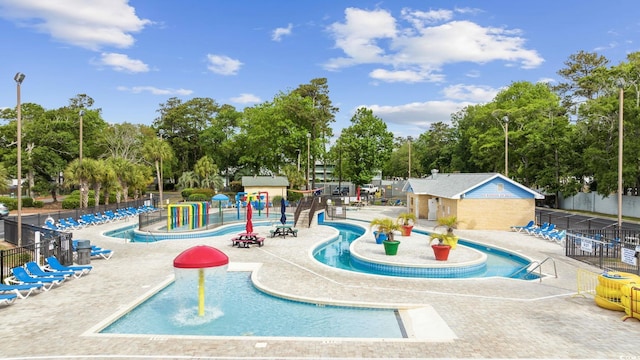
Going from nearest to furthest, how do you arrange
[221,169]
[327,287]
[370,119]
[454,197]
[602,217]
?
1. [327,287]
2. [454,197]
3. [602,217]
4. [370,119]
5. [221,169]

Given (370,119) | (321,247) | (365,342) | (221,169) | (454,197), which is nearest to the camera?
(365,342)

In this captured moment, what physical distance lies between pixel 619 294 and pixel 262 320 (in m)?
9.62

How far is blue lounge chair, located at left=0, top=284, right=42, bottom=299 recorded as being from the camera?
11773 mm

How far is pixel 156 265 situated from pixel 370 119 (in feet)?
149

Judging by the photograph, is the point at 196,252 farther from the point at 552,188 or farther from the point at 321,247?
the point at 552,188

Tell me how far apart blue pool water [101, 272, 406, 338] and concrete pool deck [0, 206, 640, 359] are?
45 cm

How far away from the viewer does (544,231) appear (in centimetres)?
2469

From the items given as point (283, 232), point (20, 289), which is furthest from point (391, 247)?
point (20, 289)

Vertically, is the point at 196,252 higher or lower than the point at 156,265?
higher

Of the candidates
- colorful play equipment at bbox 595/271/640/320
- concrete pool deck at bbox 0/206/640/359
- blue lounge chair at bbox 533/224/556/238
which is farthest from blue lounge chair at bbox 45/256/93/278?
blue lounge chair at bbox 533/224/556/238

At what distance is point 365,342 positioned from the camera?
8.73m

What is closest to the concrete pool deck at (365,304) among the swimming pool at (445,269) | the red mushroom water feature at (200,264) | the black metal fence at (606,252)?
the black metal fence at (606,252)

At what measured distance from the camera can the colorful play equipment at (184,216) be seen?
90.8 feet

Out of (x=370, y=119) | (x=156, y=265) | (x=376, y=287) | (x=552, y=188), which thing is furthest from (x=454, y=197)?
(x=370, y=119)
